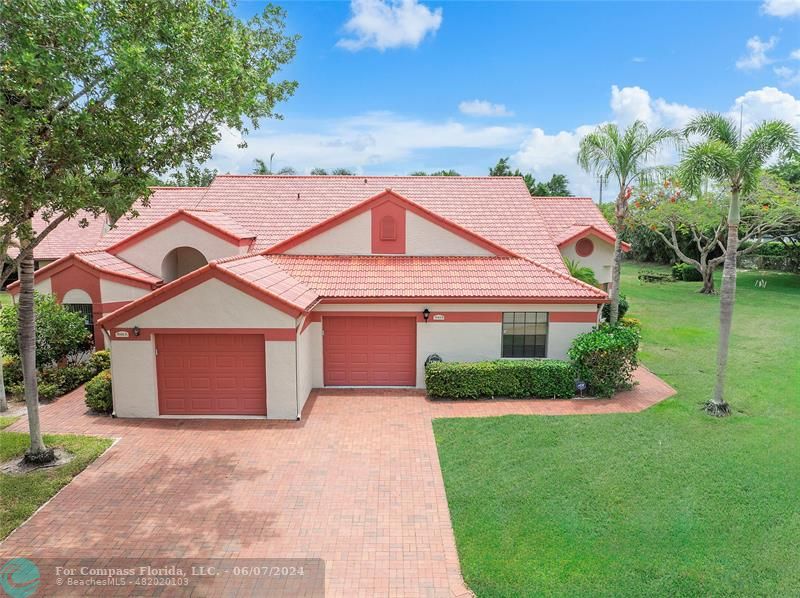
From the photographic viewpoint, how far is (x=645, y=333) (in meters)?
23.9

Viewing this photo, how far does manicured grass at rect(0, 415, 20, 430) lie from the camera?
13281 millimetres

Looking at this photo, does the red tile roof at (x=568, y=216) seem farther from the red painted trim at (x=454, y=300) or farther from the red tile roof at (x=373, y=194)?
the red painted trim at (x=454, y=300)

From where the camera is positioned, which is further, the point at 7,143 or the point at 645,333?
the point at 645,333

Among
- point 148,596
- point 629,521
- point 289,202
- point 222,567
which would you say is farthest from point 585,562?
point 289,202

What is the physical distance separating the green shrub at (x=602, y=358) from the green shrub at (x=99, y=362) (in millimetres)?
14729

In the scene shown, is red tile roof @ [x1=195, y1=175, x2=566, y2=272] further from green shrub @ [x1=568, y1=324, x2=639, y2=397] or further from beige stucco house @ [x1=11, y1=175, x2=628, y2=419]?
green shrub @ [x1=568, y1=324, x2=639, y2=397]

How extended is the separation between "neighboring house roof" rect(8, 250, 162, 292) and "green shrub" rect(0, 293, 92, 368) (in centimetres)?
170

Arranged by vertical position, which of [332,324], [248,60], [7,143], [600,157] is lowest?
[332,324]

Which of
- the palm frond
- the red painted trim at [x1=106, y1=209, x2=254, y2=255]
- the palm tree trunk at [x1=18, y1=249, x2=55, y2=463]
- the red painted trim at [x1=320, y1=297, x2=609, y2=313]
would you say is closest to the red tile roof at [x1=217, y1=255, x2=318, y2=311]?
the red painted trim at [x1=320, y1=297, x2=609, y2=313]

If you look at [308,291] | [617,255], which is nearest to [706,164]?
[617,255]

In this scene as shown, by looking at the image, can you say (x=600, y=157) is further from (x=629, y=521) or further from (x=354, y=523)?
(x=354, y=523)

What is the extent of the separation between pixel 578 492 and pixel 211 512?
677 cm

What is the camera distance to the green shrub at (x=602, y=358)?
49.7 ft

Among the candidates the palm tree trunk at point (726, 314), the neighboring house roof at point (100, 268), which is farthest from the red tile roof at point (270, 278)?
the palm tree trunk at point (726, 314)
